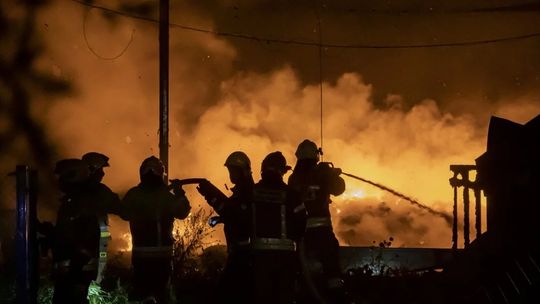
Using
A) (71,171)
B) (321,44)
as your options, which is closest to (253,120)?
(321,44)

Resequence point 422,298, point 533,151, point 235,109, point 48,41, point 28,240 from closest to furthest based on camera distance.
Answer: point 28,240, point 533,151, point 422,298, point 48,41, point 235,109

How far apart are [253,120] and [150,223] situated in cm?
1248

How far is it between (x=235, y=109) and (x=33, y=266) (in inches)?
548

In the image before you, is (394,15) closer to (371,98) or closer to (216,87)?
(371,98)

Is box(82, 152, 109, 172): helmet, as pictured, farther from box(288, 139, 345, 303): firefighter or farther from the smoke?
the smoke

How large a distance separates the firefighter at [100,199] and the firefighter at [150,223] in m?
0.34

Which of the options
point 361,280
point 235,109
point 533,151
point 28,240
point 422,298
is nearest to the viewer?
point 28,240

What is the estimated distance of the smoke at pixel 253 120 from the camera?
1905 cm

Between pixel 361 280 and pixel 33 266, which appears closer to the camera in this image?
pixel 33 266

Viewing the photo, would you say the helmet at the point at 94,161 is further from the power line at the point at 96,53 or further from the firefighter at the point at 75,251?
the power line at the point at 96,53

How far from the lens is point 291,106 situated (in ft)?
67.3

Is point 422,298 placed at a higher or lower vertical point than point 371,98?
lower

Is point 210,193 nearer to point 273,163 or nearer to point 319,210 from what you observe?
point 273,163

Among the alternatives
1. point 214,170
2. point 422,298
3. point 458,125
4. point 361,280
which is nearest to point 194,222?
point 361,280
